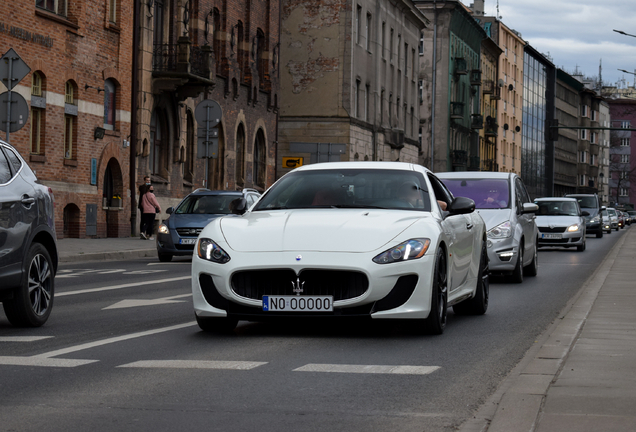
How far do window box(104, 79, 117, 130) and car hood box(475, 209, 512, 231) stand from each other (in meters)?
17.8

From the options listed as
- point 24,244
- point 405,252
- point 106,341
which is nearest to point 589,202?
point 405,252

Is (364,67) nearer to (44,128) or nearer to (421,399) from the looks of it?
(44,128)

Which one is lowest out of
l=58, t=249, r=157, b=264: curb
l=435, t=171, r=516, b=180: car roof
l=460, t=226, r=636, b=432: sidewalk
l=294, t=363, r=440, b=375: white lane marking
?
l=58, t=249, r=157, b=264: curb

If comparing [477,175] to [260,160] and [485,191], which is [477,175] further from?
[260,160]

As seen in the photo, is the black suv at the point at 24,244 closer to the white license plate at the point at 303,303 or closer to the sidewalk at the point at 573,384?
the white license plate at the point at 303,303

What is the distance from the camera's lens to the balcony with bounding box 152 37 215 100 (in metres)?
35.7

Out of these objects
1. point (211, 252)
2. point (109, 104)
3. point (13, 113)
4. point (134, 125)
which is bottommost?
point (211, 252)

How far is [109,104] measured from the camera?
33500 mm

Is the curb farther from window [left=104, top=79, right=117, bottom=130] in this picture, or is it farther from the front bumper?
the front bumper

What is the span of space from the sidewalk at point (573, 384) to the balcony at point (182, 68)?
26.2 metres

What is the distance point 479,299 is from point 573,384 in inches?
202

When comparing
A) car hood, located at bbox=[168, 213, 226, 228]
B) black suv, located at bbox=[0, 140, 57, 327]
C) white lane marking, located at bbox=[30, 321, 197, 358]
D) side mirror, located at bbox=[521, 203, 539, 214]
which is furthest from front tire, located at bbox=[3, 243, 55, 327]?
car hood, located at bbox=[168, 213, 226, 228]

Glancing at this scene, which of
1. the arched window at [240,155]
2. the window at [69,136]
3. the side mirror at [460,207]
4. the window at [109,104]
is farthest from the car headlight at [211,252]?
the arched window at [240,155]

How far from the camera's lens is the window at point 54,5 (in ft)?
96.2
